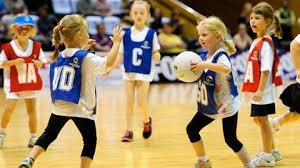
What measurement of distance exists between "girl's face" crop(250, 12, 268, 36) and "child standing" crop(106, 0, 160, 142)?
1754 millimetres

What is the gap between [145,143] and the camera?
6.96m

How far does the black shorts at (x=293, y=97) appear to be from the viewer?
224 inches

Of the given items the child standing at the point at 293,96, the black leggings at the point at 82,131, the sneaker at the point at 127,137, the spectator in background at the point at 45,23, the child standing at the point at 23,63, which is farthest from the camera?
the spectator in background at the point at 45,23

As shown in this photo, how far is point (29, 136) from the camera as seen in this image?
723cm

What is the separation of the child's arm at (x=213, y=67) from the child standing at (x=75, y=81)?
656 mm

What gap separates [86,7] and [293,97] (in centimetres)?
1051

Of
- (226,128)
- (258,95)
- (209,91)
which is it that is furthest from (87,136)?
(258,95)

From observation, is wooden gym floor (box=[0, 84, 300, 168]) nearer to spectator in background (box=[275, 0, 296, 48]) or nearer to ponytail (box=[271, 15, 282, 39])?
ponytail (box=[271, 15, 282, 39])

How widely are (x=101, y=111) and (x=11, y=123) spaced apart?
1.73m

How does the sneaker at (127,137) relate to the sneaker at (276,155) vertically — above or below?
above

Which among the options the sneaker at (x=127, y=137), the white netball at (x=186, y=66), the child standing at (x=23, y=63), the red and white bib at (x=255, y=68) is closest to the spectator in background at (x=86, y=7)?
the sneaker at (x=127, y=137)

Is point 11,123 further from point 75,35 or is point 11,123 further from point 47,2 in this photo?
point 47,2

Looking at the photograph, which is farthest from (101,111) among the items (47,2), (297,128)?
(47,2)

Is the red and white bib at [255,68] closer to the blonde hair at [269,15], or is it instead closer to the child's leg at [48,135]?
the blonde hair at [269,15]
